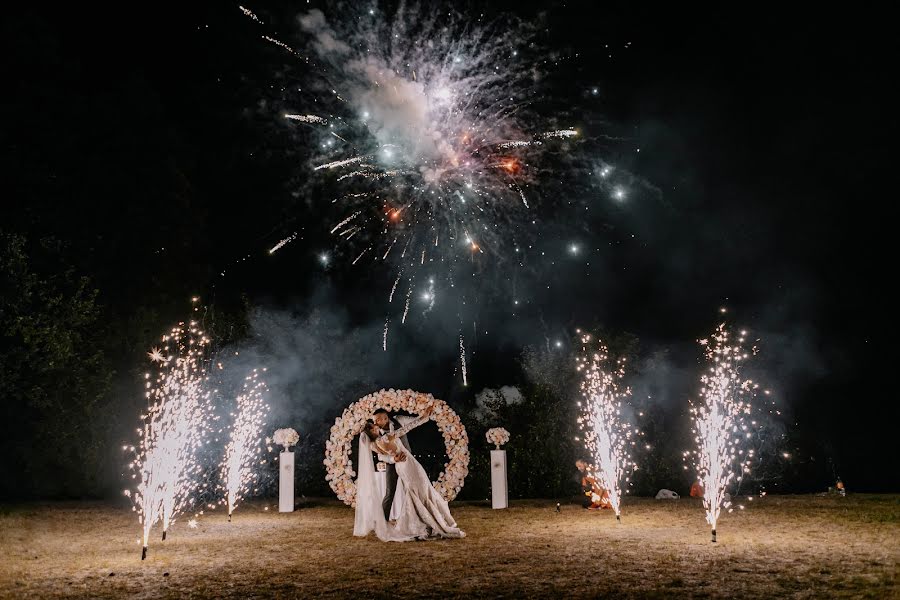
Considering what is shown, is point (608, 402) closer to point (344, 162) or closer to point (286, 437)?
point (286, 437)

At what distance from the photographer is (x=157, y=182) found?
18750 mm

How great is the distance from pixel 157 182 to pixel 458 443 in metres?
11.7

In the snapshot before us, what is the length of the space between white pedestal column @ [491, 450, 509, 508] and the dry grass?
220 centimetres

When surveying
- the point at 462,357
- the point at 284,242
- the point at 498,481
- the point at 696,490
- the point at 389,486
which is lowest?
the point at 696,490

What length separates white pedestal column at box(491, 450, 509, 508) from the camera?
15.2 meters

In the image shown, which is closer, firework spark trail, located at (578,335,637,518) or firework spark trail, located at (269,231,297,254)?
firework spark trail, located at (578,335,637,518)

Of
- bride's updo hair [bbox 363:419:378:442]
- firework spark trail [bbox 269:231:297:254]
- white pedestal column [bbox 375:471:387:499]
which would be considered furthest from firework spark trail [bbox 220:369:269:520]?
white pedestal column [bbox 375:471:387:499]

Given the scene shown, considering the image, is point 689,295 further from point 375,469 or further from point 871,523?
point 375,469

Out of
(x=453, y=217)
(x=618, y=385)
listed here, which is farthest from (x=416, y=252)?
(x=618, y=385)

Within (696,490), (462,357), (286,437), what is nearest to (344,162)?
(286,437)

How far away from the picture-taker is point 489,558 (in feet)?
28.8

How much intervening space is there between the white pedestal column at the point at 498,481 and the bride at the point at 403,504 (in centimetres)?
440

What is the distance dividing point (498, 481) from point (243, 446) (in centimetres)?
662

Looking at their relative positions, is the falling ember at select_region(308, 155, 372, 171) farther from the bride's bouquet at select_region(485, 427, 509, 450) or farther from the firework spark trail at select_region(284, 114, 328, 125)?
the bride's bouquet at select_region(485, 427, 509, 450)
